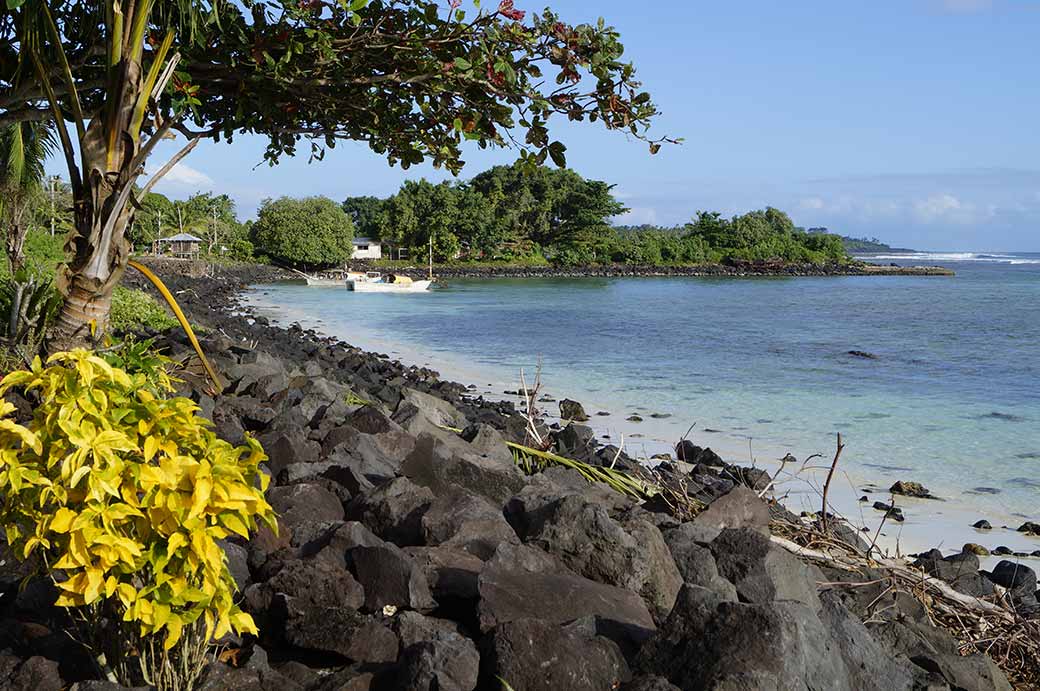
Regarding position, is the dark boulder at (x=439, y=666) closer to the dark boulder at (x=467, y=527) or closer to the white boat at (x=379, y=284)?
the dark boulder at (x=467, y=527)

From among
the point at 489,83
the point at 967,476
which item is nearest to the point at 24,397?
the point at 489,83

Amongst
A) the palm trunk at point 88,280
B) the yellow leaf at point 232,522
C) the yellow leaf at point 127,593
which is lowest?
the yellow leaf at point 127,593

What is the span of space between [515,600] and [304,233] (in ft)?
234

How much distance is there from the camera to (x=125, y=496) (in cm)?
223

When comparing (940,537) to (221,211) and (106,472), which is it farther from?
(221,211)

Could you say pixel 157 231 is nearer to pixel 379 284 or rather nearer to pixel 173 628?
pixel 379 284

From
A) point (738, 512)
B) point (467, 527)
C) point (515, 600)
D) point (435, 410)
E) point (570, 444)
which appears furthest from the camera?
point (435, 410)

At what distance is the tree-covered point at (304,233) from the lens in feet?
235

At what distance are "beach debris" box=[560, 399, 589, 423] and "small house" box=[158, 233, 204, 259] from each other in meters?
57.5

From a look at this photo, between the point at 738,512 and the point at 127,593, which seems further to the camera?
the point at 738,512

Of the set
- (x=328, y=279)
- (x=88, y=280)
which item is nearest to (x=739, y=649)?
(x=88, y=280)

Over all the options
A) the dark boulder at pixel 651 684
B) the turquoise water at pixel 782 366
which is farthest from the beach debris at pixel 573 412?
the dark boulder at pixel 651 684

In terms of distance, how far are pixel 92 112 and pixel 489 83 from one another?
8.11 ft

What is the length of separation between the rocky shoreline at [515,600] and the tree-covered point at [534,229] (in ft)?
234
